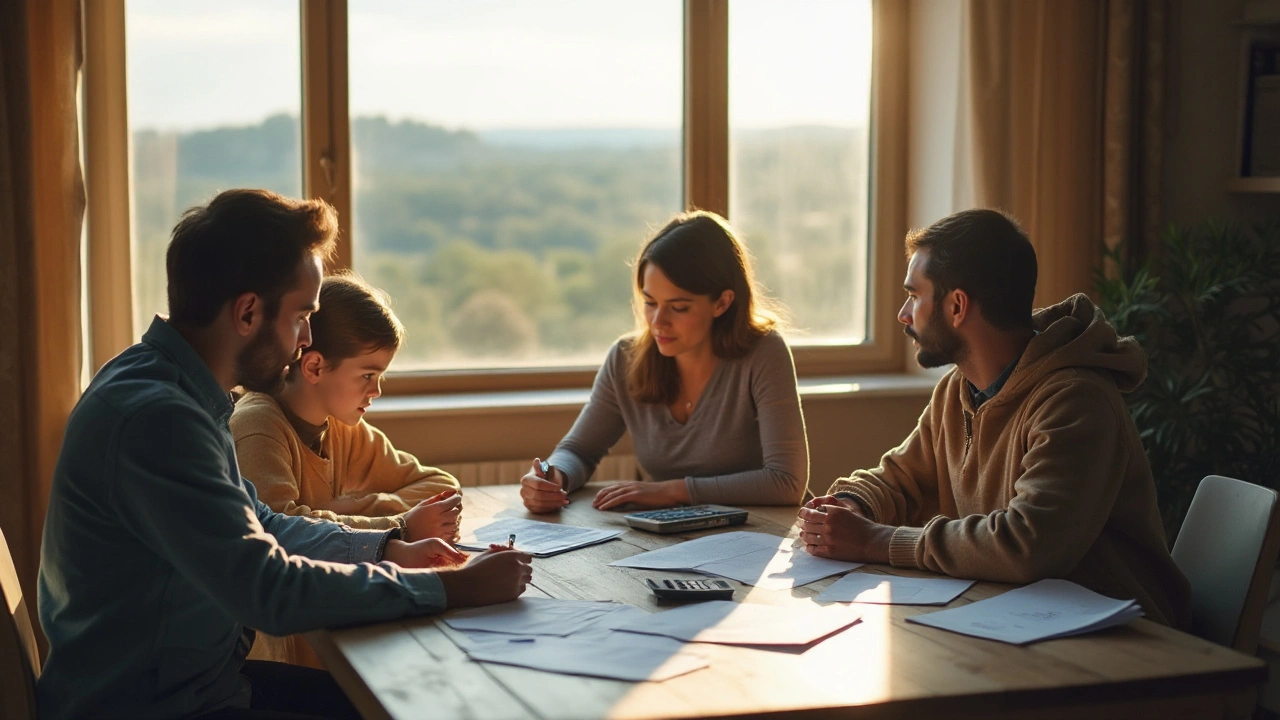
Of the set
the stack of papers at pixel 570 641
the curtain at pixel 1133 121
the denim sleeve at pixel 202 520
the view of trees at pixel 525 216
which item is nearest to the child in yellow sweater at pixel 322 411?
the stack of papers at pixel 570 641

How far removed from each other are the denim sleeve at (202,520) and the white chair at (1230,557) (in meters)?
1.26

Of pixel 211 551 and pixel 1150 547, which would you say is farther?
pixel 1150 547

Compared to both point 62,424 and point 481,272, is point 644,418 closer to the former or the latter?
point 481,272

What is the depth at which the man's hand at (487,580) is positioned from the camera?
1477 millimetres

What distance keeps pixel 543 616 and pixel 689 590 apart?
0.20m

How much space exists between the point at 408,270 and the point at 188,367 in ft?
6.20

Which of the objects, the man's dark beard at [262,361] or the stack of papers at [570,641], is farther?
the man's dark beard at [262,361]

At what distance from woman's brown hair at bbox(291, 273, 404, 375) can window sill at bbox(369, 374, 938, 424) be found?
1010 mm

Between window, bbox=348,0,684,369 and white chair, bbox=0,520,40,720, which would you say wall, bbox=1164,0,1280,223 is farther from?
white chair, bbox=0,520,40,720

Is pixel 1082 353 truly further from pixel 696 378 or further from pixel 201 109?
pixel 201 109

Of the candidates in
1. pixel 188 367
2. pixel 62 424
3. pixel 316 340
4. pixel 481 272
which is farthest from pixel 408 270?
pixel 188 367

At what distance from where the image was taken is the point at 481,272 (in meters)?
3.38

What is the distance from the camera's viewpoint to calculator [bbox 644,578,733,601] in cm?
153

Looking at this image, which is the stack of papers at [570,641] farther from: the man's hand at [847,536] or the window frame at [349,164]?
the window frame at [349,164]
